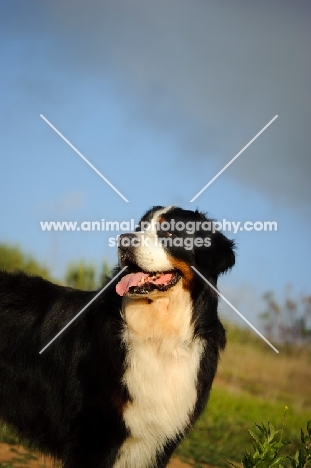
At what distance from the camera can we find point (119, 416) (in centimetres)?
426

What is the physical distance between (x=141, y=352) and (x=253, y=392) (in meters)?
5.83

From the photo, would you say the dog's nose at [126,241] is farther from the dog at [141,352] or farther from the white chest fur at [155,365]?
the white chest fur at [155,365]

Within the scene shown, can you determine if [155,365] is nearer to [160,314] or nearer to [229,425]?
[160,314]

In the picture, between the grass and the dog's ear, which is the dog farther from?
the grass

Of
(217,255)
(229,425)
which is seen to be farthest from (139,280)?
(229,425)

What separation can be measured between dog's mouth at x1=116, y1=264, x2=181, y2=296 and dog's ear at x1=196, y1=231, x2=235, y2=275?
0.23 meters

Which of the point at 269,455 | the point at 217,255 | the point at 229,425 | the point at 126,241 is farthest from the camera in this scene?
the point at 229,425

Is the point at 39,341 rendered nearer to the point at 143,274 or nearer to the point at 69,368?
the point at 69,368

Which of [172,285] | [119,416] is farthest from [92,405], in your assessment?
[172,285]

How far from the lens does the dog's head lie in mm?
4184

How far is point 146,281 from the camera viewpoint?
418 centimetres

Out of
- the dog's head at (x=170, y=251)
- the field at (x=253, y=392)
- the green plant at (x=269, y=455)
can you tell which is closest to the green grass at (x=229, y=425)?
the field at (x=253, y=392)

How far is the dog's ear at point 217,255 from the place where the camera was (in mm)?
4402

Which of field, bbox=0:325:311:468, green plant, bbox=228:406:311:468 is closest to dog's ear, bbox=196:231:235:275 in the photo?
green plant, bbox=228:406:311:468
